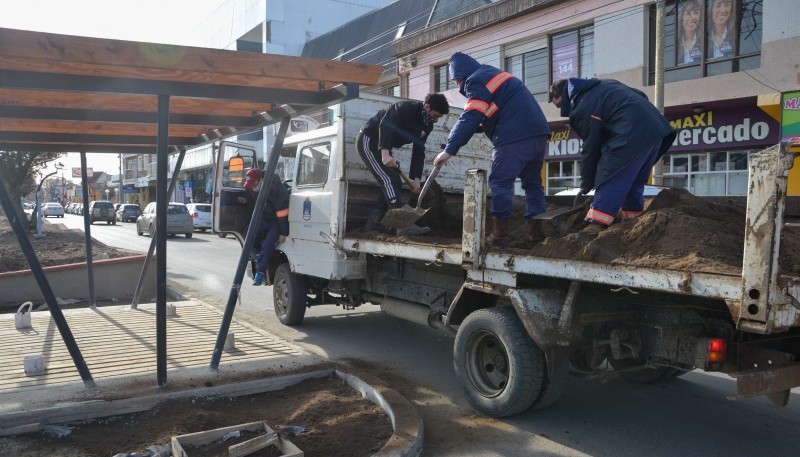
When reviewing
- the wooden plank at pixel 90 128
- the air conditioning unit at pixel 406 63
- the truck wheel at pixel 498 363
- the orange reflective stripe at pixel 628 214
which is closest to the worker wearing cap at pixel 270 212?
the wooden plank at pixel 90 128

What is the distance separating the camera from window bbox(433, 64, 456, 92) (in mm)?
22672

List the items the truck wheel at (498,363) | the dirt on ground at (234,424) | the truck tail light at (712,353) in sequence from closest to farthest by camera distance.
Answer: the truck tail light at (712,353)
the dirt on ground at (234,424)
the truck wheel at (498,363)

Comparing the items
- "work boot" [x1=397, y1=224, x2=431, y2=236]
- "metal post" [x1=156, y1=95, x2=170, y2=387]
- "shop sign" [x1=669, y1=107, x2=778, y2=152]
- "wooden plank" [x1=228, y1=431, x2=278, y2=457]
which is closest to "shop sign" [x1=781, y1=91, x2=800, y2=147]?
"shop sign" [x1=669, y1=107, x2=778, y2=152]

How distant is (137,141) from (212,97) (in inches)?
128

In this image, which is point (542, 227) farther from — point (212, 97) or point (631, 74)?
point (631, 74)

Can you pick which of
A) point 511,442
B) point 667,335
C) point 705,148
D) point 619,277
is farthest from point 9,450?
point 705,148

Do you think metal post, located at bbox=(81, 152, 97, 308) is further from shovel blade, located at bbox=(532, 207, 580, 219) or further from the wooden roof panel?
shovel blade, located at bbox=(532, 207, 580, 219)

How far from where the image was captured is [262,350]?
6.25m

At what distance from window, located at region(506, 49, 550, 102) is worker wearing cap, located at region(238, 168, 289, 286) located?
13.0 m

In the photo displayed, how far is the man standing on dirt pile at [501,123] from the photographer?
5156mm

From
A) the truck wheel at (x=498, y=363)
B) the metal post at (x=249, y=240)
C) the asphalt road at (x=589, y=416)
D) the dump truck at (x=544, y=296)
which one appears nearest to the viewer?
the dump truck at (x=544, y=296)

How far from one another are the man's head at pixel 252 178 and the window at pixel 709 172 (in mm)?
11407

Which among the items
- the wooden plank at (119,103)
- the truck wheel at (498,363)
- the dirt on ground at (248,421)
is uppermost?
the wooden plank at (119,103)

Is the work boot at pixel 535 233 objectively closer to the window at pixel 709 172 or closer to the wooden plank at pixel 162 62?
the wooden plank at pixel 162 62
